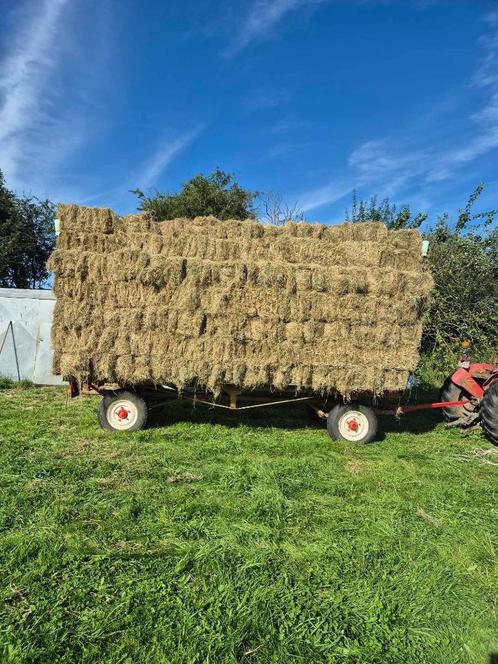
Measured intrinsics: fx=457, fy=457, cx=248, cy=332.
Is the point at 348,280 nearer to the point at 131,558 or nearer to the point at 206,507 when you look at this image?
the point at 206,507

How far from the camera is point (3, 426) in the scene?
7289 millimetres

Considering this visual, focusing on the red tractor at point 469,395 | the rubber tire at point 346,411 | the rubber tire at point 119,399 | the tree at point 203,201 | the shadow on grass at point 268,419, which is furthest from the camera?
the tree at point 203,201

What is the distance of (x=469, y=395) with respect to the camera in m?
8.50

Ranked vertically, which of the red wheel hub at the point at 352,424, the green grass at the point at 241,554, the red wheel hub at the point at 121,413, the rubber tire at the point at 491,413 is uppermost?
the rubber tire at the point at 491,413

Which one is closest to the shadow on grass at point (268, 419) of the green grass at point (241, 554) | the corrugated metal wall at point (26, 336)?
the green grass at point (241, 554)

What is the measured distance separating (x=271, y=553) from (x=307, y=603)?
0.64 metres

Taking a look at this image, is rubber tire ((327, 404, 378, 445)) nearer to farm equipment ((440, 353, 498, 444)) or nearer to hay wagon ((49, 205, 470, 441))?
hay wagon ((49, 205, 470, 441))

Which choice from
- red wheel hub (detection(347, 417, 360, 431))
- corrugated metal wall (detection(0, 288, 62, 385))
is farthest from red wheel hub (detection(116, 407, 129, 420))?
corrugated metal wall (detection(0, 288, 62, 385))

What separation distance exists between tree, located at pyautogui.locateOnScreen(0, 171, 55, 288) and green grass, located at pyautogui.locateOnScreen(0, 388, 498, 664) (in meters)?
16.5

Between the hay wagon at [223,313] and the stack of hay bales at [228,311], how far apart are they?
0.02 metres

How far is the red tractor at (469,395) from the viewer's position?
7742 millimetres

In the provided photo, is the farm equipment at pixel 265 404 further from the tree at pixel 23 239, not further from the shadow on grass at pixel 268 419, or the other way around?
the tree at pixel 23 239

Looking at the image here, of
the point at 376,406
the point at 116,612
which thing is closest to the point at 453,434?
the point at 376,406

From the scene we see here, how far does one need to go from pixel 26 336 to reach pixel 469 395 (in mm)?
10449
